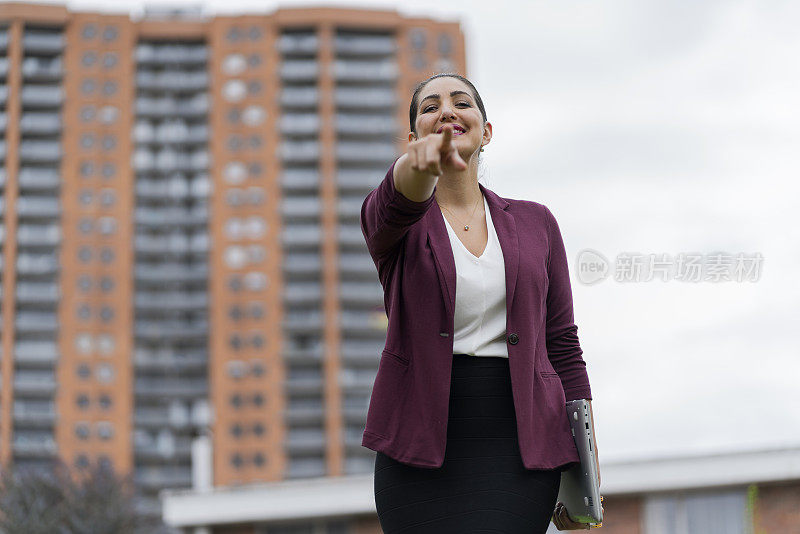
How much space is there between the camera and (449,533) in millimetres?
2016

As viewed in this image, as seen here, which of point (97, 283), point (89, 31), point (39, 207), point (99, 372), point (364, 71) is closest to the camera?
point (99, 372)

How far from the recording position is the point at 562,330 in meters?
2.30

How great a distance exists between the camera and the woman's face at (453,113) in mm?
2148

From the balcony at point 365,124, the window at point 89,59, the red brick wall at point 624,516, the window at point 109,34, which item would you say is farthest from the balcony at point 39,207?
the red brick wall at point 624,516

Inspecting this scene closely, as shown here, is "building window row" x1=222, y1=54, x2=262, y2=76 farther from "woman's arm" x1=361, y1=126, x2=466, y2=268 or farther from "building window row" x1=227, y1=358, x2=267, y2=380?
"woman's arm" x1=361, y1=126, x2=466, y2=268

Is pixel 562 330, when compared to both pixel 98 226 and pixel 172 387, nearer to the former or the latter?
pixel 172 387

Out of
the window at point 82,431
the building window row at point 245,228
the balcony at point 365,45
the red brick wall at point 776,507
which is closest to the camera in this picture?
the red brick wall at point 776,507

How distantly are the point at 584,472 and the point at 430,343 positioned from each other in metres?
0.41

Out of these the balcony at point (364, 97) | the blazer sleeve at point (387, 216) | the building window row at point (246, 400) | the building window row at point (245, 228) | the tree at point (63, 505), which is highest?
the balcony at point (364, 97)

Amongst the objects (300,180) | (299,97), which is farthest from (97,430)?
(299,97)

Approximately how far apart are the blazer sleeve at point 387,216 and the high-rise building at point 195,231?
2403 inches

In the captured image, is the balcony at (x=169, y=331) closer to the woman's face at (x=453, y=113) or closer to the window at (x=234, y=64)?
the window at (x=234, y=64)

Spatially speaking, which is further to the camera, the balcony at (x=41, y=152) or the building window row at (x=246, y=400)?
the balcony at (x=41, y=152)

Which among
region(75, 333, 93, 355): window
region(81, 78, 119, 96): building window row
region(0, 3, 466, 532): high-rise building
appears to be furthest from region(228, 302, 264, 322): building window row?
region(81, 78, 119, 96): building window row
